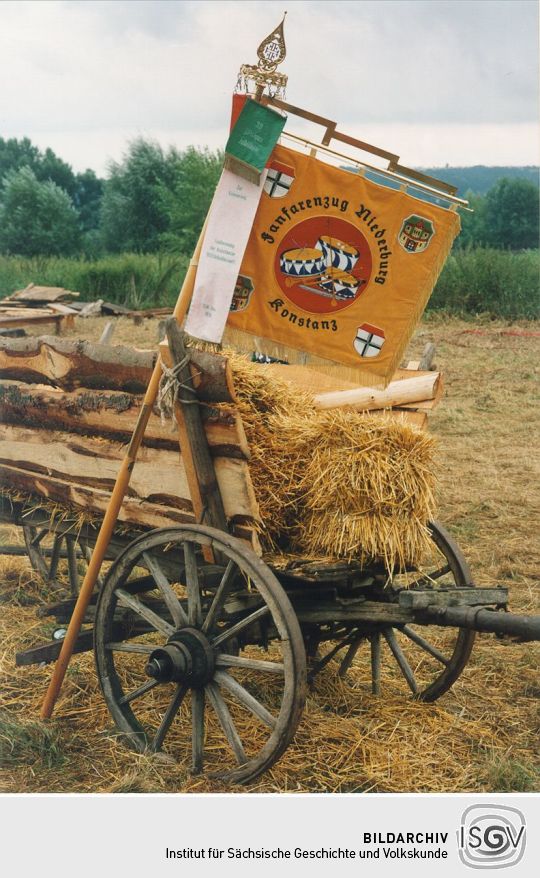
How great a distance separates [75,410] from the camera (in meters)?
3.95

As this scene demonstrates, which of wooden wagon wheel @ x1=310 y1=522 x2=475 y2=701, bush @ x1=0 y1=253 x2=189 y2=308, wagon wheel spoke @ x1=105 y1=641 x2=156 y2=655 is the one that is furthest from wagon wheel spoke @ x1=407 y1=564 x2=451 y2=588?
bush @ x1=0 y1=253 x2=189 y2=308

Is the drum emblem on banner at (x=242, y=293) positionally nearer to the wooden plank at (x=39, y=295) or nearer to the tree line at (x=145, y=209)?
the wooden plank at (x=39, y=295)

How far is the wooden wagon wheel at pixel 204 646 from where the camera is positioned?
3.27 m

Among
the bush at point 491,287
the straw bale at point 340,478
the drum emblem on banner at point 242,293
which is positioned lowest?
the straw bale at point 340,478

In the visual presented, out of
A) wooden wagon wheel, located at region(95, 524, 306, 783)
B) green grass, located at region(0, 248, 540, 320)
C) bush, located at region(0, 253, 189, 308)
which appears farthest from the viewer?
bush, located at region(0, 253, 189, 308)

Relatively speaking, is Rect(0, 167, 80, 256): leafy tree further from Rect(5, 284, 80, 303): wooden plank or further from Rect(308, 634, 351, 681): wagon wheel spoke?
Rect(308, 634, 351, 681): wagon wheel spoke

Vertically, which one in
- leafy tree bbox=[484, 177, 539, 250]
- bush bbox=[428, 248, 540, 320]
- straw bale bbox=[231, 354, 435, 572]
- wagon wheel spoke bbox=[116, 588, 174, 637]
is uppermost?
A: leafy tree bbox=[484, 177, 539, 250]

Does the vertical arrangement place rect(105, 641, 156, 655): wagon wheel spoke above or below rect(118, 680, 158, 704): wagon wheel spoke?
above

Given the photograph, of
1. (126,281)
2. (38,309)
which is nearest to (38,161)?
(126,281)

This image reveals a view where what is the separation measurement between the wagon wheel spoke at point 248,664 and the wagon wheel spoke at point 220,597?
12 cm

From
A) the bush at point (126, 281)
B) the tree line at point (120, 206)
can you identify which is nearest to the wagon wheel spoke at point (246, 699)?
the bush at point (126, 281)
